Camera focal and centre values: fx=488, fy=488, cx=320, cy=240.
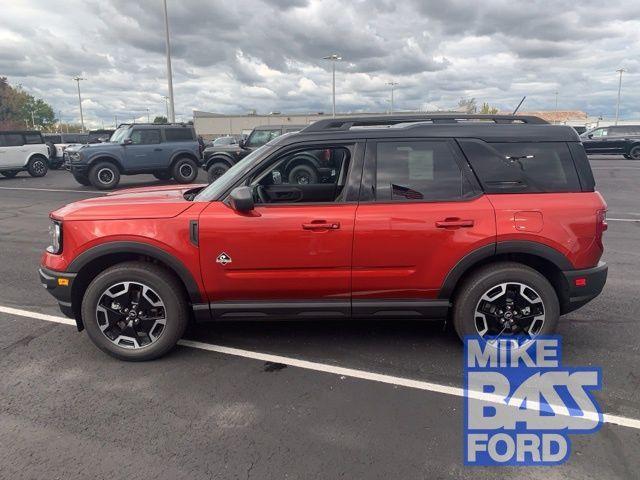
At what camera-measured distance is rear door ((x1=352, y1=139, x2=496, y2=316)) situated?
3.47 meters

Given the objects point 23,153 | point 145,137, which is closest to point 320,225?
point 145,137

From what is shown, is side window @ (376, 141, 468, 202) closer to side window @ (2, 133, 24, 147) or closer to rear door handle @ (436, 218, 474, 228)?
rear door handle @ (436, 218, 474, 228)

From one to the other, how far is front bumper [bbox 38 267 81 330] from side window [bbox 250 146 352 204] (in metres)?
1.51

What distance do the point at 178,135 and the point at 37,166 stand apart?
24.4 ft

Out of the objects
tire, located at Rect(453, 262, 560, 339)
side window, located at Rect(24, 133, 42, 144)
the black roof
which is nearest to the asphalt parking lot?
tire, located at Rect(453, 262, 560, 339)

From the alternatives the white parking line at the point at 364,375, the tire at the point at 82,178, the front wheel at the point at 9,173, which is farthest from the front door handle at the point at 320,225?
the front wheel at the point at 9,173

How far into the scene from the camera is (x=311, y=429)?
285 cm

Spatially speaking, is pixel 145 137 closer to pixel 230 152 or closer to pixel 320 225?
pixel 230 152

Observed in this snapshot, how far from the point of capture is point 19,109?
8731cm

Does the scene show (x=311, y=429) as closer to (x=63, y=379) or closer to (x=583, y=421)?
(x=583, y=421)

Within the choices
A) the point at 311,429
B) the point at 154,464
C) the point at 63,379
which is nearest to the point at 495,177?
the point at 311,429

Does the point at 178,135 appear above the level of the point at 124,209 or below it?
above

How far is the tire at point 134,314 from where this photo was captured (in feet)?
11.7

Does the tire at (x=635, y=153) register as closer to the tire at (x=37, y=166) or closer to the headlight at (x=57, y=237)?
the tire at (x=37, y=166)
